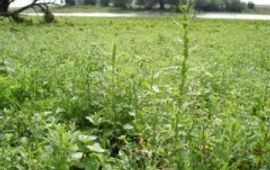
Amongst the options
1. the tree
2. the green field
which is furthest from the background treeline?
the green field

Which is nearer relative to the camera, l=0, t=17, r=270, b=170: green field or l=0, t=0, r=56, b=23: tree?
l=0, t=17, r=270, b=170: green field

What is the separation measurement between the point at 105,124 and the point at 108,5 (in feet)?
362

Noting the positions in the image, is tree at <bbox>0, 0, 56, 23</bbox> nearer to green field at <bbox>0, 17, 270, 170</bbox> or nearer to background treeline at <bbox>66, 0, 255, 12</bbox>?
green field at <bbox>0, 17, 270, 170</bbox>

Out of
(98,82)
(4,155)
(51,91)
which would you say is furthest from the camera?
(51,91)

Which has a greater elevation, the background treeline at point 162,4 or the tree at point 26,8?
the tree at point 26,8

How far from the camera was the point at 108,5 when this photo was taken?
114 m

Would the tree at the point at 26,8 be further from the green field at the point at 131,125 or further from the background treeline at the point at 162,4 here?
the background treeline at the point at 162,4

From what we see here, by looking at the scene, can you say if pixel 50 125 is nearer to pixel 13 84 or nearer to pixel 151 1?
pixel 13 84

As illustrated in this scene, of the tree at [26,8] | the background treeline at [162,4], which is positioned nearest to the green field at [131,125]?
the tree at [26,8]

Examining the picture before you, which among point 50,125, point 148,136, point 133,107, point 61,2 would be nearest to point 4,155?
point 50,125

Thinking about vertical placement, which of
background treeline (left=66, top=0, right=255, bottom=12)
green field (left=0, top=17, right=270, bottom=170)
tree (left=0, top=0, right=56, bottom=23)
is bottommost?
background treeline (left=66, top=0, right=255, bottom=12)

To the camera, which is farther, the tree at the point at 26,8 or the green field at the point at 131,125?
the tree at the point at 26,8

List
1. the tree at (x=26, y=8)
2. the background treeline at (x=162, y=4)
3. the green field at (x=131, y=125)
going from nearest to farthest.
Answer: the green field at (x=131, y=125) → the tree at (x=26, y=8) → the background treeline at (x=162, y=4)

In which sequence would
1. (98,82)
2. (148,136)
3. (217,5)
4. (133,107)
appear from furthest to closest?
(217,5) → (98,82) → (133,107) → (148,136)
